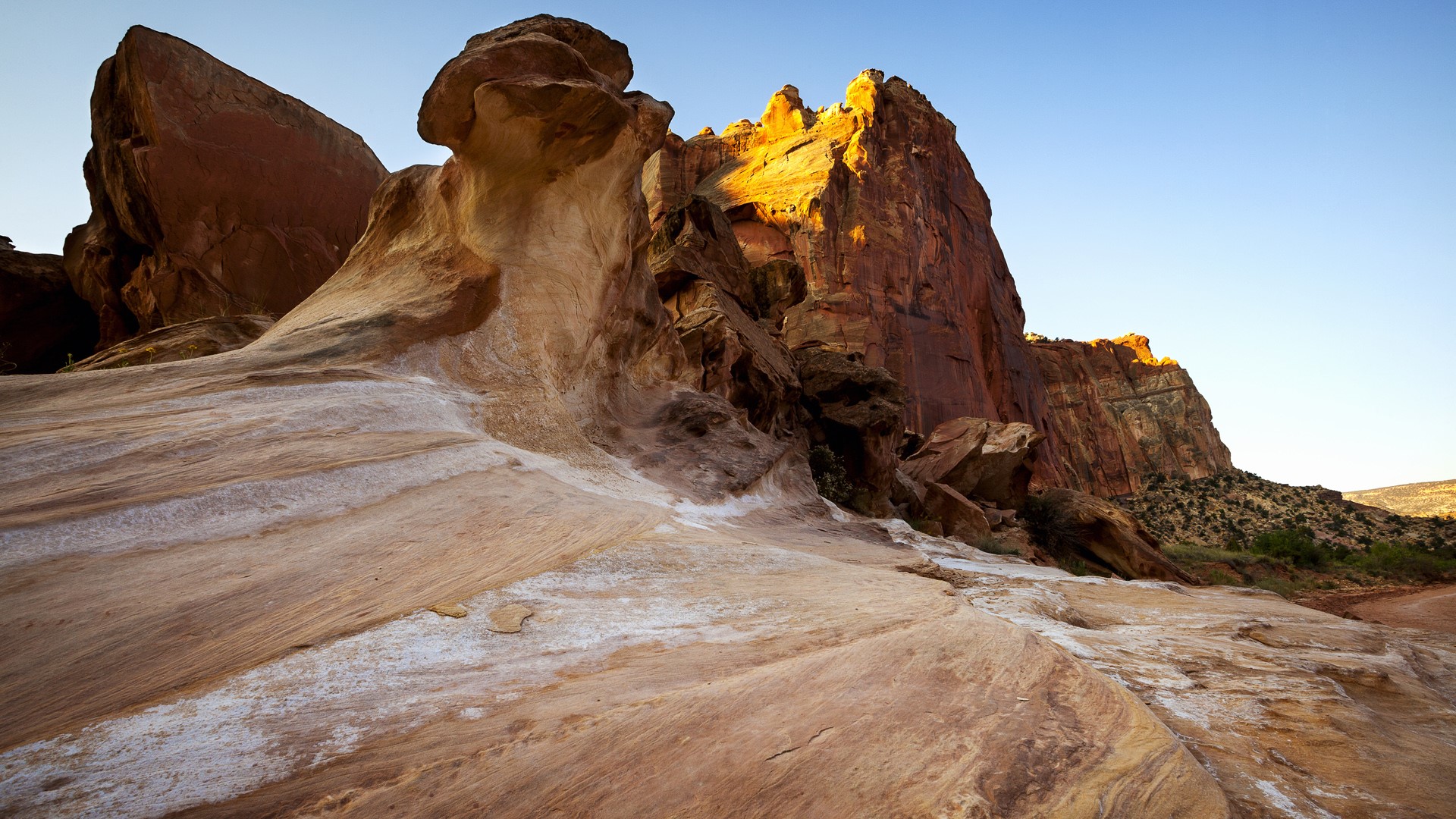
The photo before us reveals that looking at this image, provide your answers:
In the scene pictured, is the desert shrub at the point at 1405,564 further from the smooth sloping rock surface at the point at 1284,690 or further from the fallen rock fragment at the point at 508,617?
the fallen rock fragment at the point at 508,617

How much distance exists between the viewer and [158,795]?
1.69 m

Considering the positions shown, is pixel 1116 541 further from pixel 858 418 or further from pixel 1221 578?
pixel 858 418

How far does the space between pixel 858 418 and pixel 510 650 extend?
13.0 m

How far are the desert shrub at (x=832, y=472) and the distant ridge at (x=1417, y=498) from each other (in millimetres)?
63593

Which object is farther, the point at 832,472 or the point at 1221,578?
the point at 1221,578

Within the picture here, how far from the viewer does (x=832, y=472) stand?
14.2 m

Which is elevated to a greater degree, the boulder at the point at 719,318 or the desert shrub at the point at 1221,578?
the boulder at the point at 719,318

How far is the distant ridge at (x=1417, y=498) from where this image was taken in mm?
56688

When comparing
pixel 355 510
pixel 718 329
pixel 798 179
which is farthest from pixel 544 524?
pixel 798 179

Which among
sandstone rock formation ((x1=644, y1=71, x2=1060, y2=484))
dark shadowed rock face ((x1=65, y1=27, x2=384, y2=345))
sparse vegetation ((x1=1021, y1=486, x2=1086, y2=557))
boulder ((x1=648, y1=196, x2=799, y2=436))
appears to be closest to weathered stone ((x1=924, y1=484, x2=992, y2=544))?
sparse vegetation ((x1=1021, y1=486, x2=1086, y2=557))

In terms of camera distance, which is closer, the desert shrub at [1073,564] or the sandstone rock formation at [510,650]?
the sandstone rock formation at [510,650]

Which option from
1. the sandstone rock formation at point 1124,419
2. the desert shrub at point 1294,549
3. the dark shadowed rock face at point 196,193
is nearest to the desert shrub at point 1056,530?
the desert shrub at point 1294,549

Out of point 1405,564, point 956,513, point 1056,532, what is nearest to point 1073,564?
point 1056,532

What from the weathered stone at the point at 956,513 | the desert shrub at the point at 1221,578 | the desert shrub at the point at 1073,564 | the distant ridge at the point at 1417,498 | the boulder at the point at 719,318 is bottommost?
the desert shrub at the point at 1073,564
